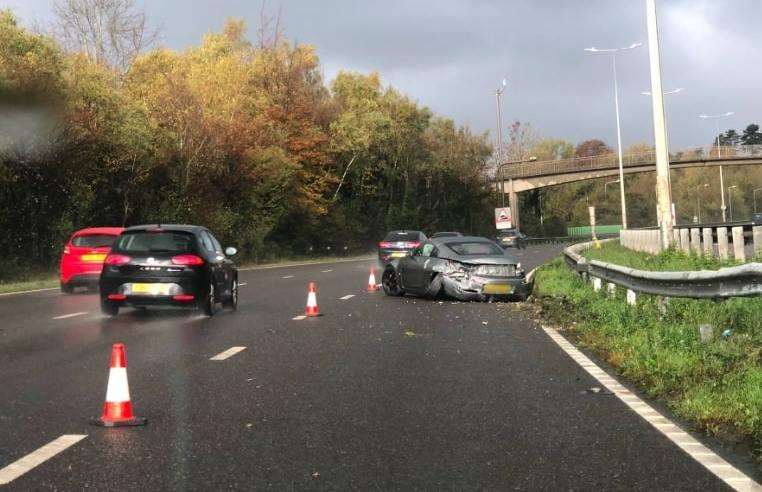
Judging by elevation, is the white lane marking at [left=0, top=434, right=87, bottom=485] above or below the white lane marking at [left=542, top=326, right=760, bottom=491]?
above

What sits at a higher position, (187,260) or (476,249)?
(187,260)

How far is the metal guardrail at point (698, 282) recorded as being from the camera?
8.77m

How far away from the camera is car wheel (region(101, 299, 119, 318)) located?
14711 millimetres

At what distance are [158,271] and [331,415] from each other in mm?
8462

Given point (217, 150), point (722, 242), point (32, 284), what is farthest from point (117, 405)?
point (217, 150)

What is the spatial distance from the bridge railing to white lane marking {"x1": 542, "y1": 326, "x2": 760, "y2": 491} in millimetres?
77572

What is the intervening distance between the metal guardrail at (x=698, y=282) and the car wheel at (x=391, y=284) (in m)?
5.65

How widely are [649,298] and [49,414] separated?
966cm

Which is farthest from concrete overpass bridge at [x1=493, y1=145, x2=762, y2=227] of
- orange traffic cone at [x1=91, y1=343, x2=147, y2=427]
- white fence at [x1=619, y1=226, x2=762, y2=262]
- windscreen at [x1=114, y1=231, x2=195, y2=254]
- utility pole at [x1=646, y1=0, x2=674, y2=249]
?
orange traffic cone at [x1=91, y1=343, x2=147, y2=427]

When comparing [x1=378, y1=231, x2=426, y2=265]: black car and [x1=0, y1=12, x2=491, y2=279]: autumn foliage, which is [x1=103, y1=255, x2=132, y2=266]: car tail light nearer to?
[x1=0, y1=12, x2=491, y2=279]: autumn foliage

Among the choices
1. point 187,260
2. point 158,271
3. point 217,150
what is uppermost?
point 217,150

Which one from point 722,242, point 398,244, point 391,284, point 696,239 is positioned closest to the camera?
point 391,284

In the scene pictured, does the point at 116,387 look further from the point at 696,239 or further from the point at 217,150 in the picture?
the point at 217,150

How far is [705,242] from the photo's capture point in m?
27.2
